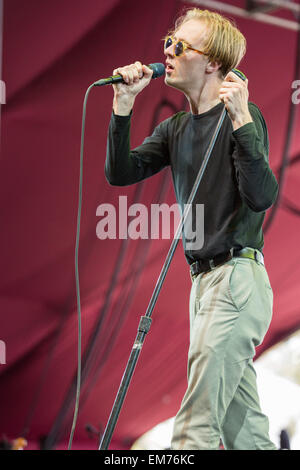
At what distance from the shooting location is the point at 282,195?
441cm

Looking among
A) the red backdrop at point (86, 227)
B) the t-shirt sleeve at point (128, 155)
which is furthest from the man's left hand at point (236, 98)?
the red backdrop at point (86, 227)

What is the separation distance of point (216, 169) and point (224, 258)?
26 cm

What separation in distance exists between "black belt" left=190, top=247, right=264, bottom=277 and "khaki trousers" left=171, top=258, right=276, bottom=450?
12 millimetres

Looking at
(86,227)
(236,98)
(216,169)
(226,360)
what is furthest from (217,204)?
(86,227)

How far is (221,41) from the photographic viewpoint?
194 centimetres

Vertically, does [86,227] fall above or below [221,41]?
below

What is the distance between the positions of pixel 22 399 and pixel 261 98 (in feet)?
7.96

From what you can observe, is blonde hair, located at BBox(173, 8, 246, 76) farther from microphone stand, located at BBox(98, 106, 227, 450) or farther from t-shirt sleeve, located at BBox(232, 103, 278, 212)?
t-shirt sleeve, located at BBox(232, 103, 278, 212)

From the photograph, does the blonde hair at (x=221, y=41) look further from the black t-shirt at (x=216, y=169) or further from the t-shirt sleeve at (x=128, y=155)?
the t-shirt sleeve at (x=128, y=155)

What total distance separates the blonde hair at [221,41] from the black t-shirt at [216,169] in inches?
5.9

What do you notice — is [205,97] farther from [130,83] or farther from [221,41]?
[130,83]

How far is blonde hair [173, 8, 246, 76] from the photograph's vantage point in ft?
6.31

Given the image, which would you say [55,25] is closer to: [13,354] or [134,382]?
[13,354]

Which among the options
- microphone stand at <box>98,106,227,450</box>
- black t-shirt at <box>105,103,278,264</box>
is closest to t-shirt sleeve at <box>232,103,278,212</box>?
black t-shirt at <box>105,103,278,264</box>
